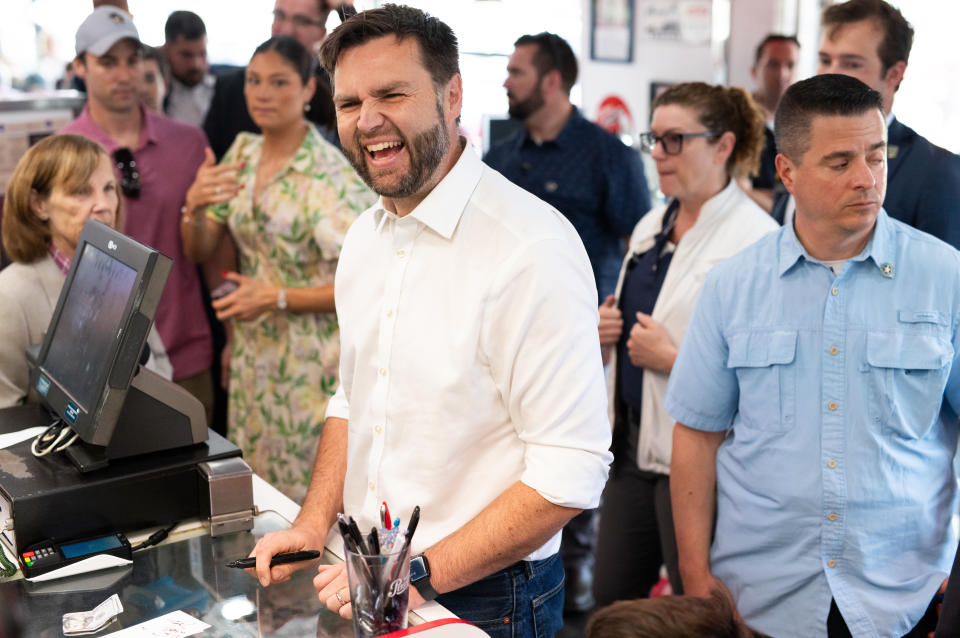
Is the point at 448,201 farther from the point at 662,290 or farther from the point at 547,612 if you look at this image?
the point at 662,290

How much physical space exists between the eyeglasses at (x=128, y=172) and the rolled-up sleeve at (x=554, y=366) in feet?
6.54

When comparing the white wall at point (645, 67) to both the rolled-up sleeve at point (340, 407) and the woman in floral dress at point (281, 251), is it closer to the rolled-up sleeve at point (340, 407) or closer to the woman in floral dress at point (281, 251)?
the woman in floral dress at point (281, 251)

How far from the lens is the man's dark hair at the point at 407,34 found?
1.56 meters

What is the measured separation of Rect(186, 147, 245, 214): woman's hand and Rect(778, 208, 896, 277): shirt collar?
5.53ft

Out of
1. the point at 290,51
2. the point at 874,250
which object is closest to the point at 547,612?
the point at 874,250

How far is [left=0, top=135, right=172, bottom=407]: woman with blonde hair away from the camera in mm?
2240

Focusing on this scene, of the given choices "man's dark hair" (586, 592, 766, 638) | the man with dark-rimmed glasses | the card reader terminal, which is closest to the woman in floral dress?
the man with dark-rimmed glasses

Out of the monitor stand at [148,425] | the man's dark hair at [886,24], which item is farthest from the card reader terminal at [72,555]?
the man's dark hair at [886,24]

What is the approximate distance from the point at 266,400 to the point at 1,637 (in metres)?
2.18

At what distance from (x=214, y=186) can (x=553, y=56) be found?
5.47 ft

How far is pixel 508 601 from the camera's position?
162 centimetres

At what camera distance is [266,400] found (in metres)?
3.06

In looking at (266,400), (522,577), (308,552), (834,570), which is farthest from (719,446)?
(266,400)

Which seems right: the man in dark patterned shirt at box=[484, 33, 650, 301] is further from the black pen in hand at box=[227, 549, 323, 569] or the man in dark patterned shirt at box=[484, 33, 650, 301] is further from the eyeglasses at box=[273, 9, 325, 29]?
the black pen in hand at box=[227, 549, 323, 569]
